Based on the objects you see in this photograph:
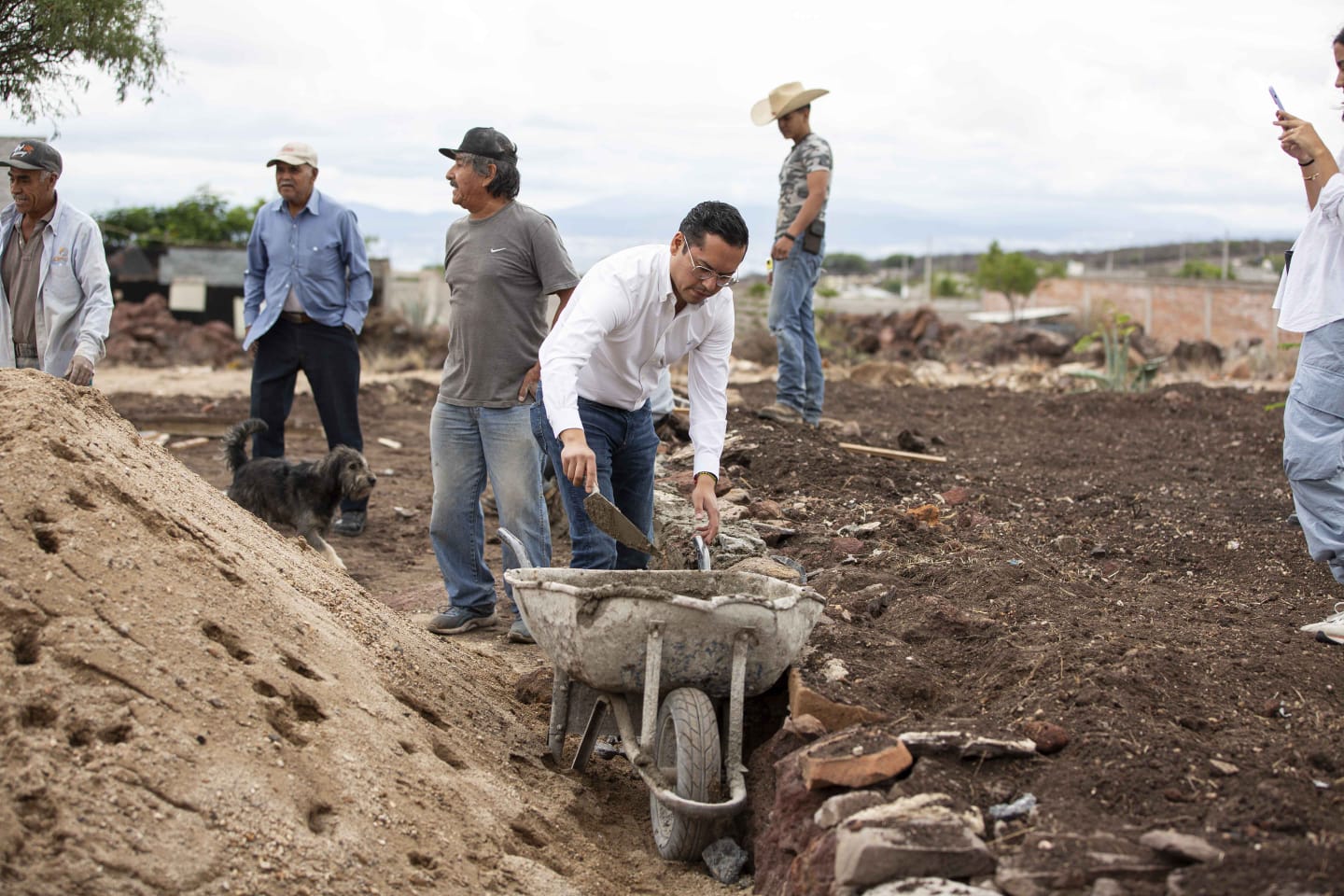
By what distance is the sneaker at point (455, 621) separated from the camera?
5.83m

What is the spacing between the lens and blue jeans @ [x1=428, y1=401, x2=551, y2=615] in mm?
5551

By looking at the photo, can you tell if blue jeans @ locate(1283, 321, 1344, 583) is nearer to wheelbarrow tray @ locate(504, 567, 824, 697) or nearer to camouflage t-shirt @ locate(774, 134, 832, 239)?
wheelbarrow tray @ locate(504, 567, 824, 697)

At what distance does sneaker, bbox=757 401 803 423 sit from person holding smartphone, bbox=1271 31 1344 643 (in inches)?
179

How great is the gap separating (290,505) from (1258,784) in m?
5.57

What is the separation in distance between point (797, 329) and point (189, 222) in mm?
15496

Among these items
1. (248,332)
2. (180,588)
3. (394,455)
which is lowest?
(394,455)

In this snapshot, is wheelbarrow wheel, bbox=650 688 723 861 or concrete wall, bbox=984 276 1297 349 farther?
concrete wall, bbox=984 276 1297 349

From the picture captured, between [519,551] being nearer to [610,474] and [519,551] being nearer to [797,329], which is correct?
[610,474]

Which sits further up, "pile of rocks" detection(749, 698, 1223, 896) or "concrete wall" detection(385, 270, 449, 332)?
"concrete wall" detection(385, 270, 449, 332)

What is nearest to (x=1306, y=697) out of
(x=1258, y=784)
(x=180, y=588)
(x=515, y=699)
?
(x=1258, y=784)

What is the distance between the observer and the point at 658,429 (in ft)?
29.5

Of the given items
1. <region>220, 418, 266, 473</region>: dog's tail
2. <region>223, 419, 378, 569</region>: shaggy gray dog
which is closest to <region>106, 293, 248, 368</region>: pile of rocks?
<region>220, 418, 266, 473</region>: dog's tail

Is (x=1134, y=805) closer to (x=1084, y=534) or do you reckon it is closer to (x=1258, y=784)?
(x=1258, y=784)

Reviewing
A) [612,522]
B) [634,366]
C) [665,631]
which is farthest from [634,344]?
[665,631]
